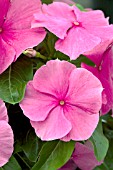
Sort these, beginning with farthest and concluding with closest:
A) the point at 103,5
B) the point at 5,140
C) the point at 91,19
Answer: the point at 103,5, the point at 91,19, the point at 5,140

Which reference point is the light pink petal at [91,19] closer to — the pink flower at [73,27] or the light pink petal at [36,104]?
the pink flower at [73,27]

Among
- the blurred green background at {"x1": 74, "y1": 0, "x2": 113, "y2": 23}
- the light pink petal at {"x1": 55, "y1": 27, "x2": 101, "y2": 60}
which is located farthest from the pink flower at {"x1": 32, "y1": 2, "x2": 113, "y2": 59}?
the blurred green background at {"x1": 74, "y1": 0, "x2": 113, "y2": 23}

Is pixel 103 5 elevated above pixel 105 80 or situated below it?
below

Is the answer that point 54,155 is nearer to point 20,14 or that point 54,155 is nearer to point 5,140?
point 5,140

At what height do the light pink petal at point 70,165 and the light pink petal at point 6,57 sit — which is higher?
the light pink petal at point 6,57

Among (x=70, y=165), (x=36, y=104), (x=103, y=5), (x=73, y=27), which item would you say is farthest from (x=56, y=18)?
(x=103, y=5)

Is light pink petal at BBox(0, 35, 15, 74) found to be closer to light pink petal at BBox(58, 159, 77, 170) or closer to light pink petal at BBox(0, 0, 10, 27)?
light pink petal at BBox(0, 0, 10, 27)

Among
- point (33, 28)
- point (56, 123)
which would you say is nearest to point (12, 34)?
point (33, 28)

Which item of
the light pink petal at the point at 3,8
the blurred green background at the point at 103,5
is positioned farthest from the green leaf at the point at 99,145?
the blurred green background at the point at 103,5


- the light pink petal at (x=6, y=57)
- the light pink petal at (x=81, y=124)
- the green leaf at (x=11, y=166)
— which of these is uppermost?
the light pink petal at (x=6, y=57)
